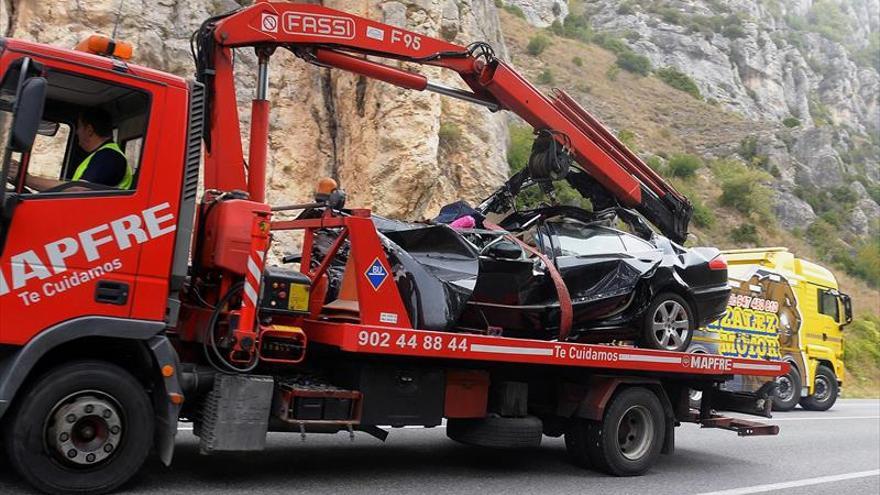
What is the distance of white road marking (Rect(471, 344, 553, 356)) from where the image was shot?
6.00 meters

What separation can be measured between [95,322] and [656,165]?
35949 millimetres

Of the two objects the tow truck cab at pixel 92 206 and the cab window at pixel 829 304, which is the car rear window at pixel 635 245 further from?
the cab window at pixel 829 304

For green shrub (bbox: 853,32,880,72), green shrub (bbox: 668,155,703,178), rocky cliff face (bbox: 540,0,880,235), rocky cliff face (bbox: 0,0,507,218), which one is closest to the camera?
rocky cliff face (bbox: 0,0,507,218)

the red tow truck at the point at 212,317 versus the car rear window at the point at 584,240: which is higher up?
the car rear window at the point at 584,240

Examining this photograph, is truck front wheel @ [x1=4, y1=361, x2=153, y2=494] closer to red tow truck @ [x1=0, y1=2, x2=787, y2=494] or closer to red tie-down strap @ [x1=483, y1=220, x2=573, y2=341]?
red tow truck @ [x1=0, y1=2, x2=787, y2=494]

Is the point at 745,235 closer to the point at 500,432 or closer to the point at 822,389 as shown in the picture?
the point at 822,389

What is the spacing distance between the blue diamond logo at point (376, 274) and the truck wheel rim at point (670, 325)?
10.7 ft

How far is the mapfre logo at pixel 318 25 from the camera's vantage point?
21.3ft

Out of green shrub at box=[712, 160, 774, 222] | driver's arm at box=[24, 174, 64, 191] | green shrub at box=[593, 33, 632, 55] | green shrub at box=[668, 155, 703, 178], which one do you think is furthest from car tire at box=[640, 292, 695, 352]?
green shrub at box=[593, 33, 632, 55]

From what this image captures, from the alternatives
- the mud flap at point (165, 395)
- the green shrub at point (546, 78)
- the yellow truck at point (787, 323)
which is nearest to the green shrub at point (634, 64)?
the green shrub at point (546, 78)

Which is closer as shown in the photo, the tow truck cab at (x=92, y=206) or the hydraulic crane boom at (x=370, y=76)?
the tow truck cab at (x=92, y=206)

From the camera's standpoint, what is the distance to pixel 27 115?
420 centimetres

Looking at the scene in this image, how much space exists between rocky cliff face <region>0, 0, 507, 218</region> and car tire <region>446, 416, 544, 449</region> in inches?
428

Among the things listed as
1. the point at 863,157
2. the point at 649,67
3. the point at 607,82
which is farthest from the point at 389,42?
the point at 863,157
